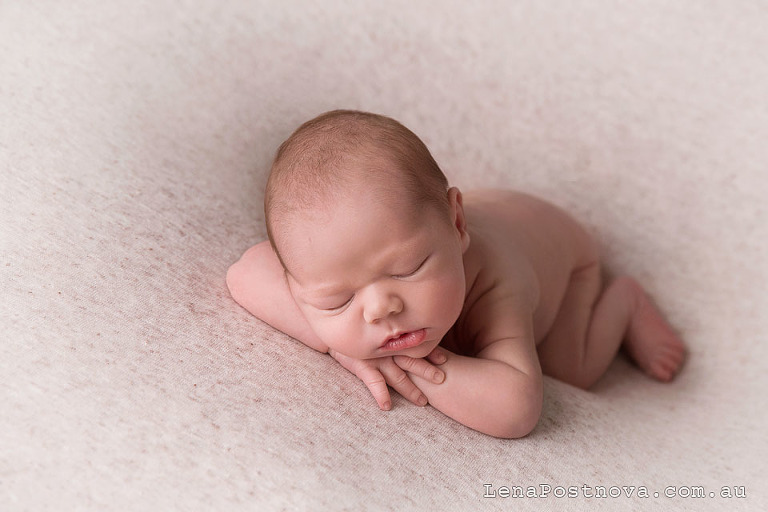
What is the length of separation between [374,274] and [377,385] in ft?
0.50

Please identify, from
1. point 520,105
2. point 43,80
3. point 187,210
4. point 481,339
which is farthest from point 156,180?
point 520,105

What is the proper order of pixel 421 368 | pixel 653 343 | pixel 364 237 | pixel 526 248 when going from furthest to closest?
pixel 653 343
pixel 526 248
pixel 421 368
pixel 364 237

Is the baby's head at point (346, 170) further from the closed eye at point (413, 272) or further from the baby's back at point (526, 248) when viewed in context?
the baby's back at point (526, 248)

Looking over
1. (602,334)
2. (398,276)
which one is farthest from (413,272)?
(602,334)

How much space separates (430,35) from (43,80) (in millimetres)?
647

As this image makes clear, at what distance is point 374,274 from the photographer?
0.89 m

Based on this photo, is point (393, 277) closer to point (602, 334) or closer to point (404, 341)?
point (404, 341)

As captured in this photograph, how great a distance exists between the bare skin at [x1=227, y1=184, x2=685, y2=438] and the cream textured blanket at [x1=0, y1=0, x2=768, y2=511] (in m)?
0.04

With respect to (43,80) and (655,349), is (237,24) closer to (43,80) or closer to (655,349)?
(43,80)

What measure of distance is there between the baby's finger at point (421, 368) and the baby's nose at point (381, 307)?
0.10 metres

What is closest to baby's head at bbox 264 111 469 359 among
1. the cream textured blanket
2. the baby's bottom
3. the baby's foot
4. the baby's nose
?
the baby's nose

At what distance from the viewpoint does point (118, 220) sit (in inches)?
41.1

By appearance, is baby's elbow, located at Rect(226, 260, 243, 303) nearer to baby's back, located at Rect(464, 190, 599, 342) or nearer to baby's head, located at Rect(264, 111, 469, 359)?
baby's head, located at Rect(264, 111, 469, 359)

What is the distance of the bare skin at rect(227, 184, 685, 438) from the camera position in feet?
2.89
